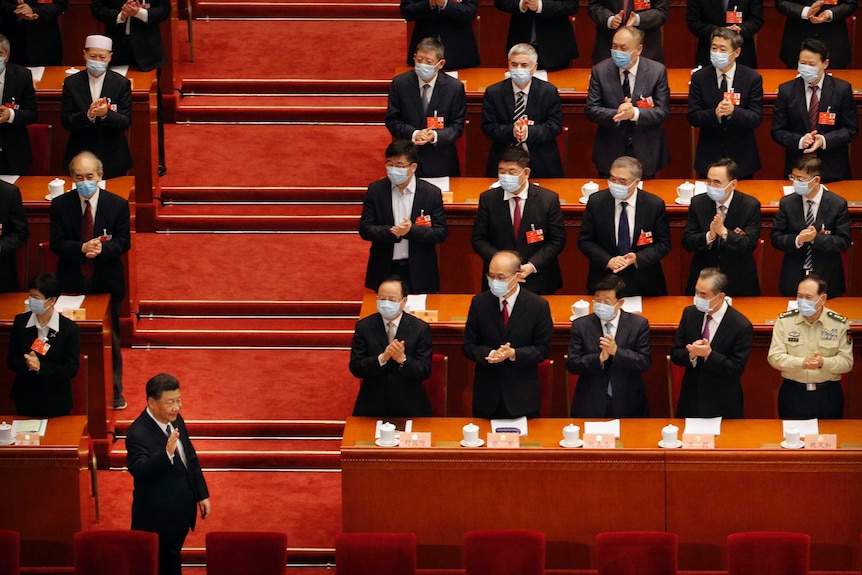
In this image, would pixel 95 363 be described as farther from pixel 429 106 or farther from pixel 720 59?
pixel 720 59

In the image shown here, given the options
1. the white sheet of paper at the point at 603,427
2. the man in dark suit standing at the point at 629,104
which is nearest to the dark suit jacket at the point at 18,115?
the man in dark suit standing at the point at 629,104

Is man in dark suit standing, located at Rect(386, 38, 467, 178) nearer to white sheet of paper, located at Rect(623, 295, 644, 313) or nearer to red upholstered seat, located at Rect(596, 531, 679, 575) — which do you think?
white sheet of paper, located at Rect(623, 295, 644, 313)

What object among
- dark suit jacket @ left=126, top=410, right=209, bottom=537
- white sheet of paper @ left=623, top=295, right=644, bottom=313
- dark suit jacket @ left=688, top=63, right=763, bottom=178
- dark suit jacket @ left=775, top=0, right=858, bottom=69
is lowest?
dark suit jacket @ left=126, top=410, right=209, bottom=537

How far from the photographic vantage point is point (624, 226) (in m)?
7.46

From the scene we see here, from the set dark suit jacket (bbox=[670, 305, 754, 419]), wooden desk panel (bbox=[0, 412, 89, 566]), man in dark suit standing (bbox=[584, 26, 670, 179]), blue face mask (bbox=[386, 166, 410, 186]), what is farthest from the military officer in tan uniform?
wooden desk panel (bbox=[0, 412, 89, 566])

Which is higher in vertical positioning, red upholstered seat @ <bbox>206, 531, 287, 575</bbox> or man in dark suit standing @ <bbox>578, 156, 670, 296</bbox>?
man in dark suit standing @ <bbox>578, 156, 670, 296</bbox>

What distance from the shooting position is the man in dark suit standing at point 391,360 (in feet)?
22.3

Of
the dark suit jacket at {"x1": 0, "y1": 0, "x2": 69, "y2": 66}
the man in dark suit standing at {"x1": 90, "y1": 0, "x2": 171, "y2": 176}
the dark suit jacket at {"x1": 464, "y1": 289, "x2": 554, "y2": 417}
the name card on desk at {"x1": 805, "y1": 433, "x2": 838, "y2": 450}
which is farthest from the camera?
the dark suit jacket at {"x1": 0, "y1": 0, "x2": 69, "y2": 66}

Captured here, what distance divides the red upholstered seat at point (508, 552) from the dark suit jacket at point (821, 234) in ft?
7.45

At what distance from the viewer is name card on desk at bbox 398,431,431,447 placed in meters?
6.56

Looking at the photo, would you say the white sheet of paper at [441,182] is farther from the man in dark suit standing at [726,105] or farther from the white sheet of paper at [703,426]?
the white sheet of paper at [703,426]

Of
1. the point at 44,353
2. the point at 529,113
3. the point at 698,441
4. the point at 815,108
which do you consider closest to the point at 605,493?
the point at 698,441

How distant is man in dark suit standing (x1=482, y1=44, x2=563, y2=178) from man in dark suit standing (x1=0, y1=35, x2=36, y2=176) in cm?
234

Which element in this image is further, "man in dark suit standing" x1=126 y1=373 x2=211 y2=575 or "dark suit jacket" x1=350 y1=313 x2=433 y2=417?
"dark suit jacket" x1=350 y1=313 x2=433 y2=417
